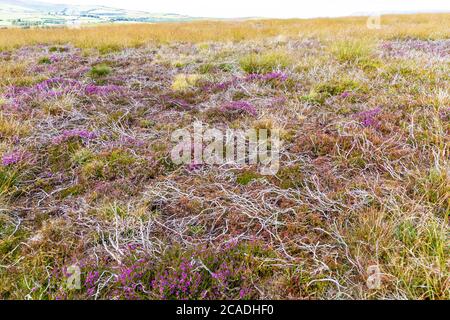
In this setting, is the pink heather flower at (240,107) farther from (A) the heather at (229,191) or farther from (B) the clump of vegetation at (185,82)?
(B) the clump of vegetation at (185,82)

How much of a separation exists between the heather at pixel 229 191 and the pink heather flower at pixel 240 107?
0.18 feet

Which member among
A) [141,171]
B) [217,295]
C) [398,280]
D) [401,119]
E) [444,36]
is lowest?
[217,295]

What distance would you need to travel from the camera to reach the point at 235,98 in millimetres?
6867

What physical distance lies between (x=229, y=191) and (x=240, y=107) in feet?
9.47

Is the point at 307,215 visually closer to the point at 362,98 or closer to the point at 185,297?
the point at 185,297

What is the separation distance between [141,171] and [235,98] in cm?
344

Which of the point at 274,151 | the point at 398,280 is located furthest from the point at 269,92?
the point at 398,280

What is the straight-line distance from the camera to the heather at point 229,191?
8.36ft

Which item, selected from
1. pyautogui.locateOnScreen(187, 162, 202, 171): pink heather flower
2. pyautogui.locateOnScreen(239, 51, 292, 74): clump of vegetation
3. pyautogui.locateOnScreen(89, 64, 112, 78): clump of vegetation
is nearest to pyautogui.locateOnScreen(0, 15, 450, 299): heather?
pyautogui.locateOnScreen(187, 162, 202, 171): pink heather flower

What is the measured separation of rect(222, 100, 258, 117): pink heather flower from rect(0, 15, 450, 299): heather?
54 millimetres

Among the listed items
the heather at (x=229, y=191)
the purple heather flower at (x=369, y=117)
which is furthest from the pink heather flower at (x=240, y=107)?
the purple heather flower at (x=369, y=117)

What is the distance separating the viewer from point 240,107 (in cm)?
618

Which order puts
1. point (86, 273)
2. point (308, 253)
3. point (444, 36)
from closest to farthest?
point (86, 273) → point (308, 253) → point (444, 36)

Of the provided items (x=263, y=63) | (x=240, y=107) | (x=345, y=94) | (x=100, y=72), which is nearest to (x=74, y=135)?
(x=240, y=107)
